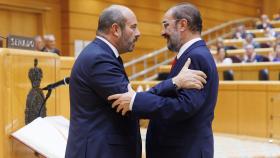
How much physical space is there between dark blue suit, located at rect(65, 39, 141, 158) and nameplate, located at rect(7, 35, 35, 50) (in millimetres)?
553

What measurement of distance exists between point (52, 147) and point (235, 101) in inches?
147

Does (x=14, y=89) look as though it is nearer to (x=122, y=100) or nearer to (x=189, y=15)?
(x=122, y=100)

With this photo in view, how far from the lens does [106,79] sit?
6.01 feet

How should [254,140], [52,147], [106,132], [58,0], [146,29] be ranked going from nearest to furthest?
[106,132]
[52,147]
[254,140]
[58,0]
[146,29]

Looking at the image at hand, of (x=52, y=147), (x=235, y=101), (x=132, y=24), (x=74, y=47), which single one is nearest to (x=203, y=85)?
(x=132, y=24)

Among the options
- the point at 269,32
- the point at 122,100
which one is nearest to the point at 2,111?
the point at 122,100

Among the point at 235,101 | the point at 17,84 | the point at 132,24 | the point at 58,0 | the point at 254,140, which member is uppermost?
the point at 58,0

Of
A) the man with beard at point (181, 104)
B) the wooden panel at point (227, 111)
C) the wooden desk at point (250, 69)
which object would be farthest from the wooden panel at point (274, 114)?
the man with beard at point (181, 104)

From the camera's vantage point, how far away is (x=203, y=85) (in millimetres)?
1900

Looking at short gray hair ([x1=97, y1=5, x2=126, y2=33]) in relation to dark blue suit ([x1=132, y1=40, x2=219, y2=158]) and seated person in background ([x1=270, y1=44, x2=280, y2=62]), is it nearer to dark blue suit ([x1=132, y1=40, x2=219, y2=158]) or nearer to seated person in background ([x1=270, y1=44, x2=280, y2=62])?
dark blue suit ([x1=132, y1=40, x2=219, y2=158])

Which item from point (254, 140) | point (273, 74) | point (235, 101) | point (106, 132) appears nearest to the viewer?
point (106, 132)

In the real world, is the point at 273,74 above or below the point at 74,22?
below

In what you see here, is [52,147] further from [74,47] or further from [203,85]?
[74,47]

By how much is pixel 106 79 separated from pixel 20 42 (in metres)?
0.79
